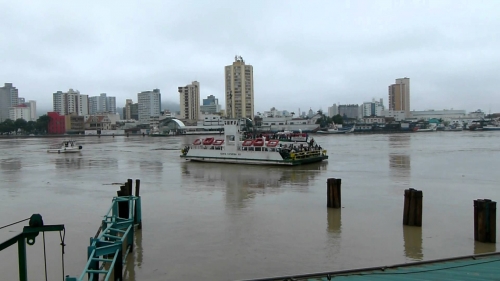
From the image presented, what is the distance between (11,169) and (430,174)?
1108 inches

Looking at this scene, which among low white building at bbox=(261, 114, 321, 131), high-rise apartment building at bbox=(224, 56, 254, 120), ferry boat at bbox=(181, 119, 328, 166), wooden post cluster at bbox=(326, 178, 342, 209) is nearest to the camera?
wooden post cluster at bbox=(326, 178, 342, 209)

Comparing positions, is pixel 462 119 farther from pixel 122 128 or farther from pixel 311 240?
pixel 311 240

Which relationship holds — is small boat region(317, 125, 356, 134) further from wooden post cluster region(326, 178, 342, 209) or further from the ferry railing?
the ferry railing

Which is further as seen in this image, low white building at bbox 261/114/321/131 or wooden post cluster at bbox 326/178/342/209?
low white building at bbox 261/114/321/131

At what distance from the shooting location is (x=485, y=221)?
32.2ft

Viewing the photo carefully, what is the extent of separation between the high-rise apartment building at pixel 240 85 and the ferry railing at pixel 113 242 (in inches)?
4877

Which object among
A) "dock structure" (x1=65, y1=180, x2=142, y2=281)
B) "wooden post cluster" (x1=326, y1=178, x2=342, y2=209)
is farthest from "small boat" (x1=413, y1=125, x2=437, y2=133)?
"dock structure" (x1=65, y1=180, x2=142, y2=281)

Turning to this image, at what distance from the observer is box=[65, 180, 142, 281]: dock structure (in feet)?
22.6

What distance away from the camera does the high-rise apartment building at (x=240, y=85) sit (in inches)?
5330

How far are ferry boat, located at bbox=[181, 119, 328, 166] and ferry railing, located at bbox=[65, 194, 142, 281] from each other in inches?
726

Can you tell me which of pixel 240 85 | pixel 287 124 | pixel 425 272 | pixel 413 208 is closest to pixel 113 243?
pixel 425 272

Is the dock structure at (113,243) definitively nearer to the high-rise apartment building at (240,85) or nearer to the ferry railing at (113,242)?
the ferry railing at (113,242)

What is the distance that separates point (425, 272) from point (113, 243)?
5.18 meters

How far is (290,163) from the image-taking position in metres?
29.0
